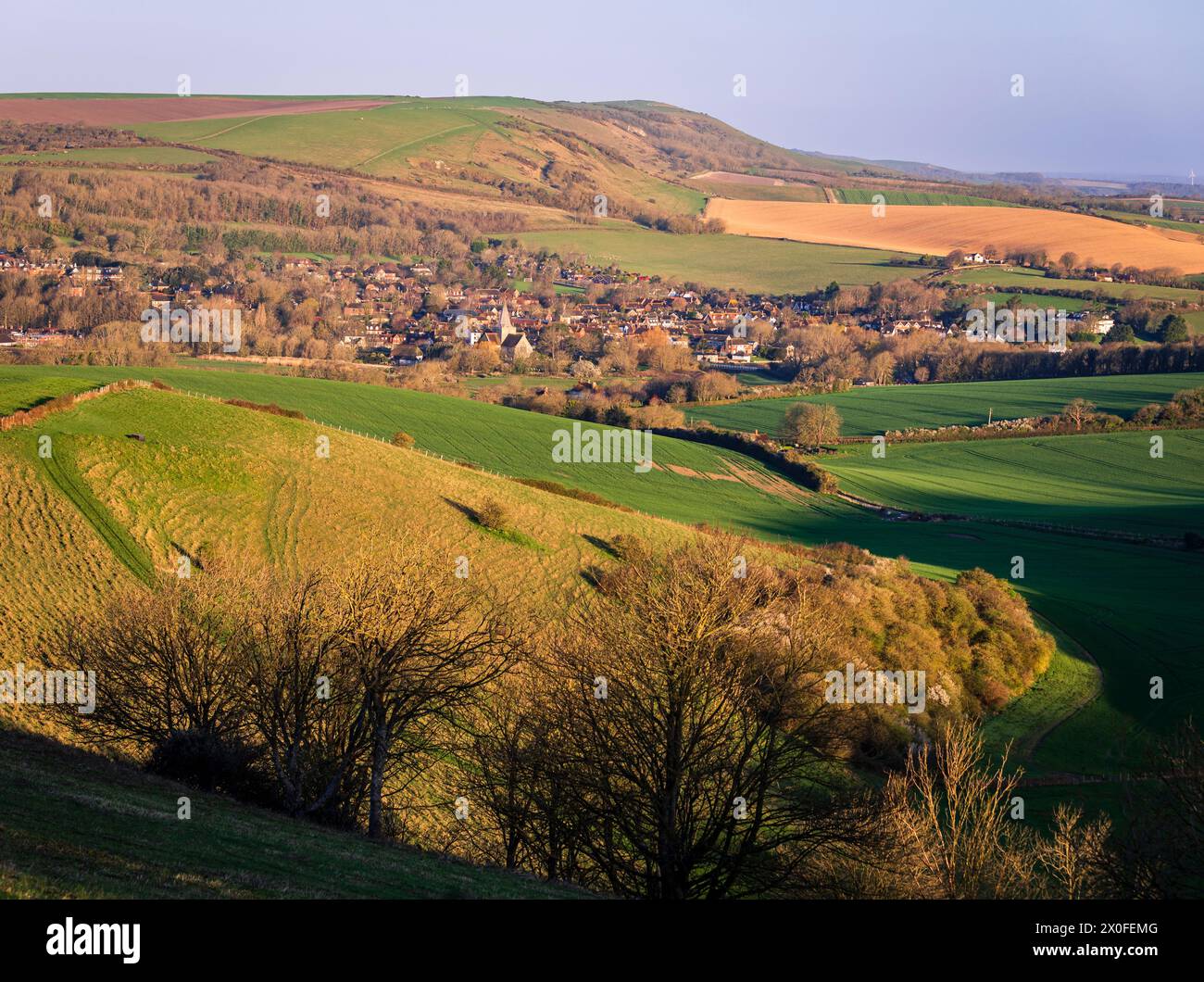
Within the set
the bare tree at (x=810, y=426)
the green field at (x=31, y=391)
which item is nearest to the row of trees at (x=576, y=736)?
the green field at (x=31, y=391)

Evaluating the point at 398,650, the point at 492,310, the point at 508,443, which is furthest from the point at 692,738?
the point at 492,310

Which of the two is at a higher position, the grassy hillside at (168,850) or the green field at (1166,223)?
the green field at (1166,223)

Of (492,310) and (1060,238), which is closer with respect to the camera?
(492,310)

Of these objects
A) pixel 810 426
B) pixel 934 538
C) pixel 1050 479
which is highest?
pixel 810 426

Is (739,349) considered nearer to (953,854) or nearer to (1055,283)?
(1055,283)

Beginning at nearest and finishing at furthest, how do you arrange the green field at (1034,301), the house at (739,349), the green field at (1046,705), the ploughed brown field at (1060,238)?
the green field at (1046,705) → the house at (739,349) → the green field at (1034,301) → the ploughed brown field at (1060,238)

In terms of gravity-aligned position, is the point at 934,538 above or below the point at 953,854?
below

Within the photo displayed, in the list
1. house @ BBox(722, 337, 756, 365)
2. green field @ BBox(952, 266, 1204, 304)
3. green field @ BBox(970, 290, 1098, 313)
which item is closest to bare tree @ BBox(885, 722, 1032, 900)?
house @ BBox(722, 337, 756, 365)

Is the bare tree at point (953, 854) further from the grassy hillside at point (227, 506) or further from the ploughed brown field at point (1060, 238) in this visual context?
the ploughed brown field at point (1060, 238)
